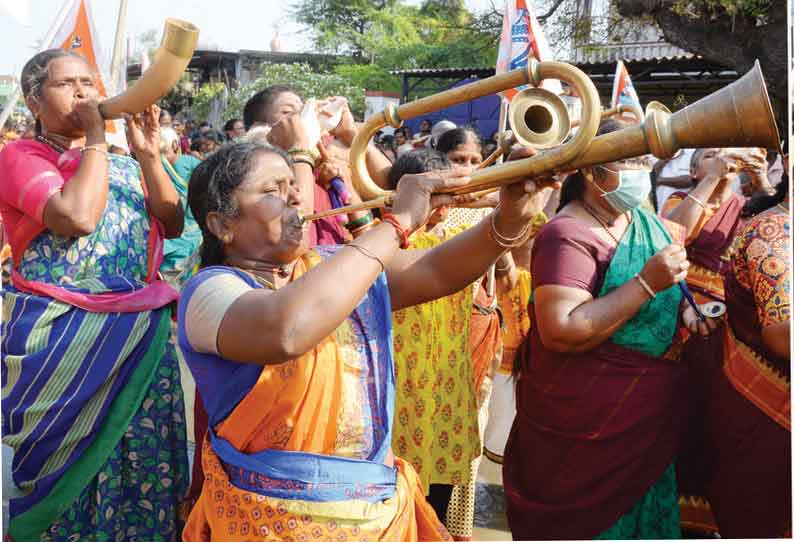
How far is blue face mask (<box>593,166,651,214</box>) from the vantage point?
110 inches

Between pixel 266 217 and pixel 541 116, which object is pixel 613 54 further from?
pixel 266 217

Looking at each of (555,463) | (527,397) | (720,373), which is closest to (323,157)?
(527,397)

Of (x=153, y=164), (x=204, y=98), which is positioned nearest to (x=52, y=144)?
(x=153, y=164)

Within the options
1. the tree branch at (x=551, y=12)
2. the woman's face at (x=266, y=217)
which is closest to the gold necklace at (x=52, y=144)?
the woman's face at (x=266, y=217)

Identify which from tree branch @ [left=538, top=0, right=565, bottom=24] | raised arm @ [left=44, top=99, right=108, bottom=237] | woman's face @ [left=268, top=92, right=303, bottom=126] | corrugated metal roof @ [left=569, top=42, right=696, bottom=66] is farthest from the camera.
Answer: corrugated metal roof @ [left=569, top=42, right=696, bottom=66]

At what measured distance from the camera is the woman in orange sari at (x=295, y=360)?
1.65 metres

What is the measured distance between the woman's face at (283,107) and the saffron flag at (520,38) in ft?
6.31

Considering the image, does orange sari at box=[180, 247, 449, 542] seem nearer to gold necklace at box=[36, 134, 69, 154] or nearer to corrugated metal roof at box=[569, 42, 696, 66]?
gold necklace at box=[36, 134, 69, 154]

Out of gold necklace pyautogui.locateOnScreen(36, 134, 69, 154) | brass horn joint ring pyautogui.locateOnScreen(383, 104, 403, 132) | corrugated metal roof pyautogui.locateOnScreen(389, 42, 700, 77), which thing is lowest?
gold necklace pyautogui.locateOnScreen(36, 134, 69, 154)

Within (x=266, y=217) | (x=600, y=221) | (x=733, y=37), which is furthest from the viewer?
(x=733, y=37)

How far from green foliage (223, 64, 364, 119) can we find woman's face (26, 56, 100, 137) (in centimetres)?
1748

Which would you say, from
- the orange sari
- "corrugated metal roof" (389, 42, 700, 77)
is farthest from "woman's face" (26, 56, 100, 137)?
"corrugated metal roof" (389, 42, 700, 77)

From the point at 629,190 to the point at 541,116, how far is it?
3.56 feet

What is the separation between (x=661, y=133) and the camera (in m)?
1.67
